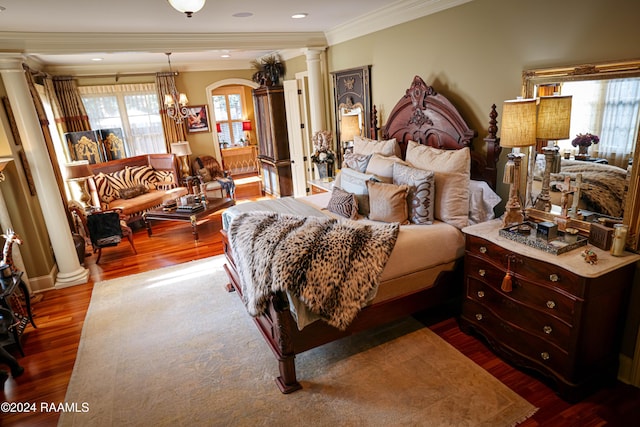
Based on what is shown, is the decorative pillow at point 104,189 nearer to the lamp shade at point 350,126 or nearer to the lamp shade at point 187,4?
the lamp shade at point 350,126

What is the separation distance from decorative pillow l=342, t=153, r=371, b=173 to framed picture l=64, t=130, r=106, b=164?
4.80 meters

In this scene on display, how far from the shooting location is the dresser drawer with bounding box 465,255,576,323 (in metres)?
2.04

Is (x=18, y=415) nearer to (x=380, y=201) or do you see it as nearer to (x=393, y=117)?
(x=380, y=201)

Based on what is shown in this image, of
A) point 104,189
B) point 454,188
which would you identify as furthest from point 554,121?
point 104,189

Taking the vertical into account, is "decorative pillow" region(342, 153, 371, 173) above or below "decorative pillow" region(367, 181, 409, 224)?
above

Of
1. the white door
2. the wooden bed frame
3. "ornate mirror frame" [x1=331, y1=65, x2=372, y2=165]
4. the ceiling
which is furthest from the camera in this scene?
the white door

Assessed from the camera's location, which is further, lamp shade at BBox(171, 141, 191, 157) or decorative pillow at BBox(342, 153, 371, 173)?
lamp shade at BBox(171, 141, 191, 157)

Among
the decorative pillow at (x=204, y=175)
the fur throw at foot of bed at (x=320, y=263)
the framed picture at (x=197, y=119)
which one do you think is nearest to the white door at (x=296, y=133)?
the decorative pillow at (x=204, y=175)

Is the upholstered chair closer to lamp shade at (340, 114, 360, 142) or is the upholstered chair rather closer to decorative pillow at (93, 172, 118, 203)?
decorative pillow at (93, 172, 118, 203)

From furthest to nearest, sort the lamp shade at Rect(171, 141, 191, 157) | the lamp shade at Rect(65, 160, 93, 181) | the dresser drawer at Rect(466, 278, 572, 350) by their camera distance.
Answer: the lamp shade at Rect(171, 141, 191, 157) < the lamp shade at Rect(65, 160, 93, 181) < the dresser drawer at Rect(466, 278, 572, 350)

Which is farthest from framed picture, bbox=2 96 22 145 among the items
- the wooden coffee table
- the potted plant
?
the potted plant

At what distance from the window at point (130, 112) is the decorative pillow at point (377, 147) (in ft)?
15.8

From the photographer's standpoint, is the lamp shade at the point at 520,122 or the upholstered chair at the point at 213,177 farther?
the upholstered chair at the point at 213,177

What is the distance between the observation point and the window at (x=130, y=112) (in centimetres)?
668
